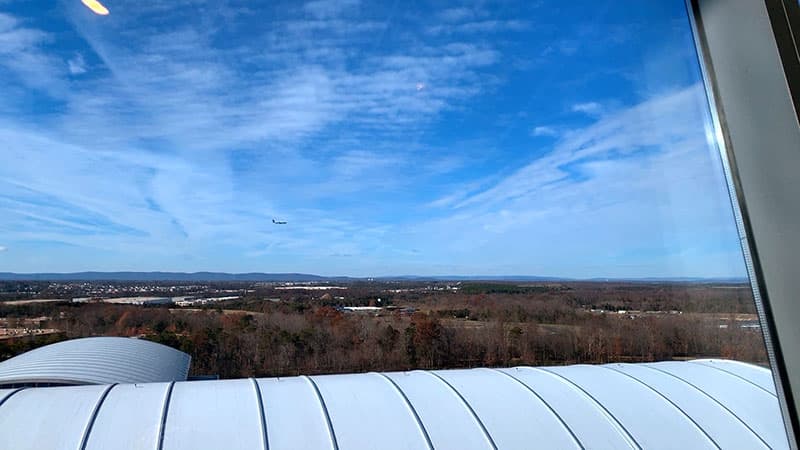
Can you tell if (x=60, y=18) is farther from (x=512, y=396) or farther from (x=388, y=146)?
(x=388, y=146)

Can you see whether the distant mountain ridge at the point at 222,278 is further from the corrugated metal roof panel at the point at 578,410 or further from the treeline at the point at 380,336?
the corrugated metal roof panel at the point at 578,410

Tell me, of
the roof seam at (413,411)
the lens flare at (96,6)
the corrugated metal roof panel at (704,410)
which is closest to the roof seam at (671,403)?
the corrugated metal roof panel at (704,410)

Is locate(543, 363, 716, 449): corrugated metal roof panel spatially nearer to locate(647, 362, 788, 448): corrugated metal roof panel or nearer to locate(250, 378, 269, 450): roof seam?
locate(647, 362, 788, 448): corrugated metal roof panel

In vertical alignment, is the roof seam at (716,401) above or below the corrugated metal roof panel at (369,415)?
above

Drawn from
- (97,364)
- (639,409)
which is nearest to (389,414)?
(639,409)

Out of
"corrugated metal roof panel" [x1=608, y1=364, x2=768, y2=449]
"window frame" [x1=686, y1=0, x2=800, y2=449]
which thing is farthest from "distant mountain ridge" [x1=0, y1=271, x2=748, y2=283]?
"corrugated metal roof panel" [x1=608, y1=364, x2=768, y2=449]

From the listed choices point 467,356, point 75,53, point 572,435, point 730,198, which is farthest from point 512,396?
point 75,53

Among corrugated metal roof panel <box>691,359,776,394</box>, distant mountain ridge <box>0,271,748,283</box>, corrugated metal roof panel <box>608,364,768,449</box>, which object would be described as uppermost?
distant mountain ridge <box>0,271,748,283</box>

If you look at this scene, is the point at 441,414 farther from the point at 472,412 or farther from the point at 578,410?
the point at 578,410

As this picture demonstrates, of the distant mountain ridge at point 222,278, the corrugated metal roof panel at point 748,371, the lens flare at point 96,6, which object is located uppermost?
the lens flare at point 96,6
